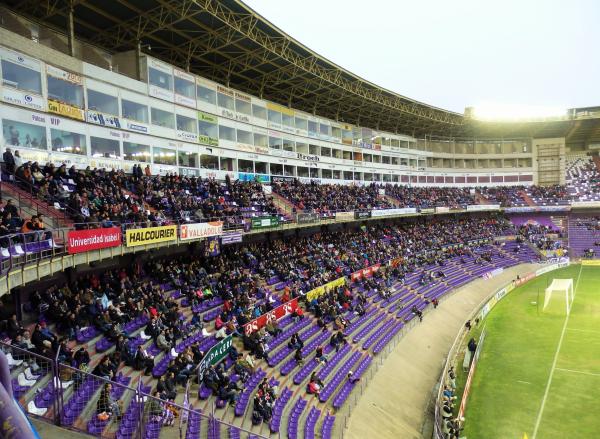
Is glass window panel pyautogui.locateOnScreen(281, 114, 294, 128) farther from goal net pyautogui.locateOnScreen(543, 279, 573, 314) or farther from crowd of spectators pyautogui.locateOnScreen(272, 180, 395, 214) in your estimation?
goal net pyautogui.locateOnScreen(543, 279, 573, 314)

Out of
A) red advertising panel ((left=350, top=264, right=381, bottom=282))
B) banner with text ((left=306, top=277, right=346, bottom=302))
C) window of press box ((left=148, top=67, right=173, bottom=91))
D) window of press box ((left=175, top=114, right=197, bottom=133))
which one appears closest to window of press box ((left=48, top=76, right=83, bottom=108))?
window of press box ((left=148, top=67, right=173, bottom=91))

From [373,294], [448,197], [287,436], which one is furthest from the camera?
[448,197]

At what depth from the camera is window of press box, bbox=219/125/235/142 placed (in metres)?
34.3

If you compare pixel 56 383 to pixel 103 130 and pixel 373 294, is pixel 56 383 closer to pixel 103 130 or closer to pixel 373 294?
pixel 103 130

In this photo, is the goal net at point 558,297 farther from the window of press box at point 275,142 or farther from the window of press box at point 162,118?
the window of press box at point 162,118

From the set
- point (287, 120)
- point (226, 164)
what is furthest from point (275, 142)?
point (226, 164)

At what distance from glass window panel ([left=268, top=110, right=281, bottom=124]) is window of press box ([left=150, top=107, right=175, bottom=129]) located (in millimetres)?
12802

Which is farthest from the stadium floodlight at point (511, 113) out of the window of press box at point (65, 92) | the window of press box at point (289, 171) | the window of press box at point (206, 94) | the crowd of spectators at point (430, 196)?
the window of press box at point (65, 92)

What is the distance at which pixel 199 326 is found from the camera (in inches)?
705

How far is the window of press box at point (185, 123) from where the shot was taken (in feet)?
99.1

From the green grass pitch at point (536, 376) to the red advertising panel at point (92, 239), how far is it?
15952mm

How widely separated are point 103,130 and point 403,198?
39.1m

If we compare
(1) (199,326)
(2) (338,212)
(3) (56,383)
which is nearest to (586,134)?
(2) (338,212)

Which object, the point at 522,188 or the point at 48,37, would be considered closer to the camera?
the point at 48,37
